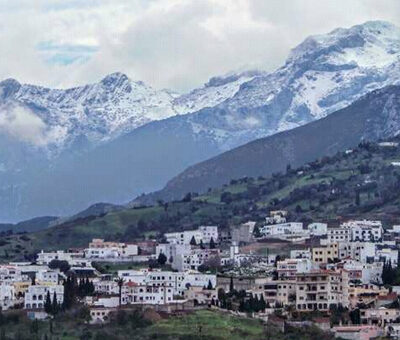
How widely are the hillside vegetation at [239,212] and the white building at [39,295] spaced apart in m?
36.9

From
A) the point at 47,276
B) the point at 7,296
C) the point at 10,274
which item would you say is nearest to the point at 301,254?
the point at 47,276

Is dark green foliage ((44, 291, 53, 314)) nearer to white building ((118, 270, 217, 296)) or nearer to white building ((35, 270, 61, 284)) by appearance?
white building ((118, 270, 217, 296))

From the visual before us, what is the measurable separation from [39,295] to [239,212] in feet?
206

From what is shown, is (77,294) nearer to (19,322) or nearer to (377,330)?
(19,322)

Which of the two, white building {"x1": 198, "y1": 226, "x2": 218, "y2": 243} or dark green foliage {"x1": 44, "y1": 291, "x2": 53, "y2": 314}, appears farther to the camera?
white building {"x1": 198, "y1": 226, "x2": 218, "y2": 243}

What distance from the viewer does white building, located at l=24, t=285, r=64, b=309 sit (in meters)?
128

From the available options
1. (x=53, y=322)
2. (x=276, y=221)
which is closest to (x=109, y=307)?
(x=53, y=322)

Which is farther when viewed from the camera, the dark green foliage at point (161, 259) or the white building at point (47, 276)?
the dark green foliage at point (161, 259)

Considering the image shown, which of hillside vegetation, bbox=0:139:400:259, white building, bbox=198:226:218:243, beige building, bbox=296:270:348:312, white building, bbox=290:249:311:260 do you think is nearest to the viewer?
beige building, bbox=296:270:348:312

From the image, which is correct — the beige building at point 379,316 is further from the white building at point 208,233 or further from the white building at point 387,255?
the white building at point 208,233

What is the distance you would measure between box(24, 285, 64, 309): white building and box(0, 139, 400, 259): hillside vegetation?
36869 mm

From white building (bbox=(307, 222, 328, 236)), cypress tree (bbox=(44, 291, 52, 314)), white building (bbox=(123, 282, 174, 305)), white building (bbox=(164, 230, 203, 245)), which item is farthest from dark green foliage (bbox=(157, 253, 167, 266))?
cypress tree (bbox=(44, 291, 52, 314))

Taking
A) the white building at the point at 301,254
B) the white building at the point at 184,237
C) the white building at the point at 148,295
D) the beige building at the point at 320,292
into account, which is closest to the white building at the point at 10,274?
the white building at the point at 148,295

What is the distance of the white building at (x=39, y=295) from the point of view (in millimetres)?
128125
